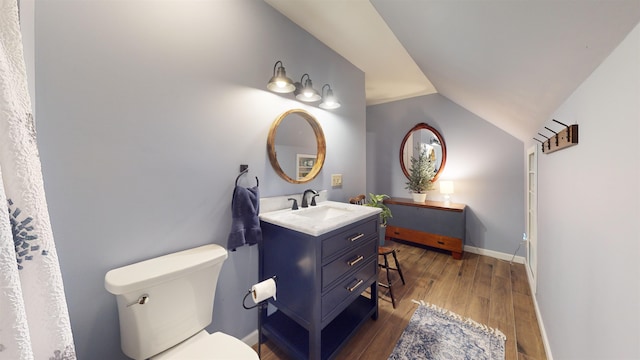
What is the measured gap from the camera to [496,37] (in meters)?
0.99

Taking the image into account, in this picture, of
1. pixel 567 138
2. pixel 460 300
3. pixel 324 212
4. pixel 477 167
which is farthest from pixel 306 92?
pixel 477 167

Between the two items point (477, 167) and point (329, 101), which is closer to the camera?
point (329, 101)

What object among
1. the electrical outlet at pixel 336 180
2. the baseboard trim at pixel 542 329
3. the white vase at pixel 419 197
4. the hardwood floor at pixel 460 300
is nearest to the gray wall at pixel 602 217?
the baseboard trim at pixel 542 329

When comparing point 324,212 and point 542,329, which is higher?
point 324,212

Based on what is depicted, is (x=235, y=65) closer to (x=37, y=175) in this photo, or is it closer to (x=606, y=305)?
(x=37, y=175)

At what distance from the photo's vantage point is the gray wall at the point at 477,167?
9.47 feet

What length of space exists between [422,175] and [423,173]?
0.11 feet

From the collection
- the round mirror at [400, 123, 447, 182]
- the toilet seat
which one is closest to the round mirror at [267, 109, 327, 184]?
the toilet seat

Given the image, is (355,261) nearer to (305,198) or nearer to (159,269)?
(305,198)

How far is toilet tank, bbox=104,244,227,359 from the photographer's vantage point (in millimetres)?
941

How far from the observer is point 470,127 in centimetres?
313

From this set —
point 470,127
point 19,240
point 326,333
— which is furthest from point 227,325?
point 470,127

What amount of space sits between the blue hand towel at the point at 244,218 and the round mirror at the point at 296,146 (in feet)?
1.27

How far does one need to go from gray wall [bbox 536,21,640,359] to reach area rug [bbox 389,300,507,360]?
1.27 feet
